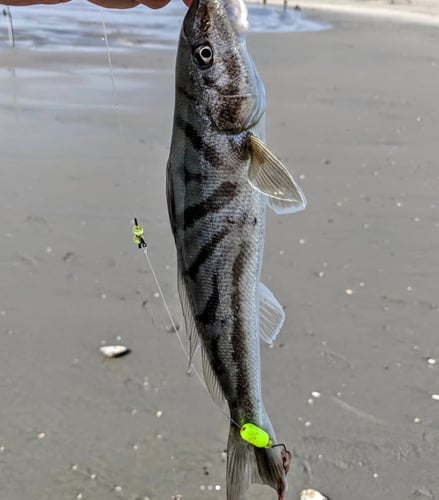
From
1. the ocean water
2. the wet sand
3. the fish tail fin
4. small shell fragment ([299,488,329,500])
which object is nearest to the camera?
the fish tail fin

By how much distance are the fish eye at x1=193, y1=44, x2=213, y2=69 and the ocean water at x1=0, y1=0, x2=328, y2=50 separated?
12.9m

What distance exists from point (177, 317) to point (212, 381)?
2.55 m

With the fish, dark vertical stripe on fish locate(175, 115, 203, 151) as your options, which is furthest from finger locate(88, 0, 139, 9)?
dark vertical stripe on fish locate(175, 115, 203, 151)

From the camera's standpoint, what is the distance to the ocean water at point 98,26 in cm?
1482

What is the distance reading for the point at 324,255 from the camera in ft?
18.0

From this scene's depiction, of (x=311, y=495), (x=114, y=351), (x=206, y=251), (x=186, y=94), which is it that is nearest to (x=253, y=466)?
(x=206, y=251)

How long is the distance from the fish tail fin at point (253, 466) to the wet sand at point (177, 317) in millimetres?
1312

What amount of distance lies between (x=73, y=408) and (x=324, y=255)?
2.49 m

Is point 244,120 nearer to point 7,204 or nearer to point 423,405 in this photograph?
point 423,405

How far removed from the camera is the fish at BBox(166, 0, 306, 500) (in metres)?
1.91

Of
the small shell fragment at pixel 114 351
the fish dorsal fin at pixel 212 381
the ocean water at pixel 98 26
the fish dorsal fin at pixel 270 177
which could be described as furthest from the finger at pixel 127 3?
the ocean water at pixel 98 26

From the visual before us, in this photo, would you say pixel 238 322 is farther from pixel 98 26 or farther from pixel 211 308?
pixel 98 26

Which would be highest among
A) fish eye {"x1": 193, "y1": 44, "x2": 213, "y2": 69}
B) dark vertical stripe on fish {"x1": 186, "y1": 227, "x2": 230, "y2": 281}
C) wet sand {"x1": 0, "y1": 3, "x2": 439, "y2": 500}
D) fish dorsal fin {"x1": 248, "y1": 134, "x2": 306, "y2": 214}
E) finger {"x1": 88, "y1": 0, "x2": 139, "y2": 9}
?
fish eye {"x1": 193, "y1": 44, "x2": 213, "y2": 69}

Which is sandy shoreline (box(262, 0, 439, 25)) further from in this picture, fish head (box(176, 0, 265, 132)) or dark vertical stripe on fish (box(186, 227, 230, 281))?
dark vertical stripe on fish (box(186, 227, 230, 281))
